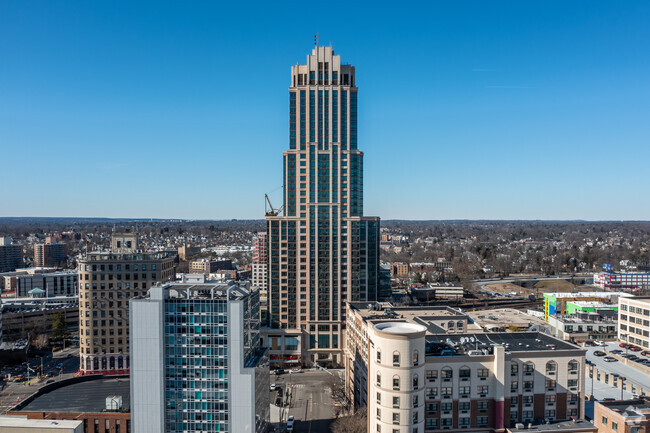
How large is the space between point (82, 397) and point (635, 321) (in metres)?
87.6

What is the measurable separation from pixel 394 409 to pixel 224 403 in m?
16.2

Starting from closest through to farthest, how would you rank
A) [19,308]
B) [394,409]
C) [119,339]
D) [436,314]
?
[394,409] < [436,314] < [119,339] < [19,308]

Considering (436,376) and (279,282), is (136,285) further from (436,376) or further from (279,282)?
(436,376)

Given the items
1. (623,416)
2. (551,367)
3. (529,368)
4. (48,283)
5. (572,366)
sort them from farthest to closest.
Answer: (48,283) → (572,366) → (551,367) → (529,368) → (623,416)

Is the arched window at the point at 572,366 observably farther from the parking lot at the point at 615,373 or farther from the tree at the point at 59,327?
the tree at the point at 59,327

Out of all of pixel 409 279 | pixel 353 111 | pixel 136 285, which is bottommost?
pixel 409 279

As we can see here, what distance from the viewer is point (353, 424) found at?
54062 mm

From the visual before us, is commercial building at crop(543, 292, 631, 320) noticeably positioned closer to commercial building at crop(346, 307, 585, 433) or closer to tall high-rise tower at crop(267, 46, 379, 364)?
tall high-rise tower at crop(267, 46, 379, 364)

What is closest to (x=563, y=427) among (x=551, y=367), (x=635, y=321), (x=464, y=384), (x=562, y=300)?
(x=551, y=367)

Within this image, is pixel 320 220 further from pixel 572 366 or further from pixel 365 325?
pixel 572 366

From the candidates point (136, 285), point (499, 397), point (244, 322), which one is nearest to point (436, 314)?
point (499, 397)

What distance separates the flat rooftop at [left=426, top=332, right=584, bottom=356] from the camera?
51.4 metres

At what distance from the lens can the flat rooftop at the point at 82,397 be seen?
53.2m

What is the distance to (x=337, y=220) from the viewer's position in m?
91.1
